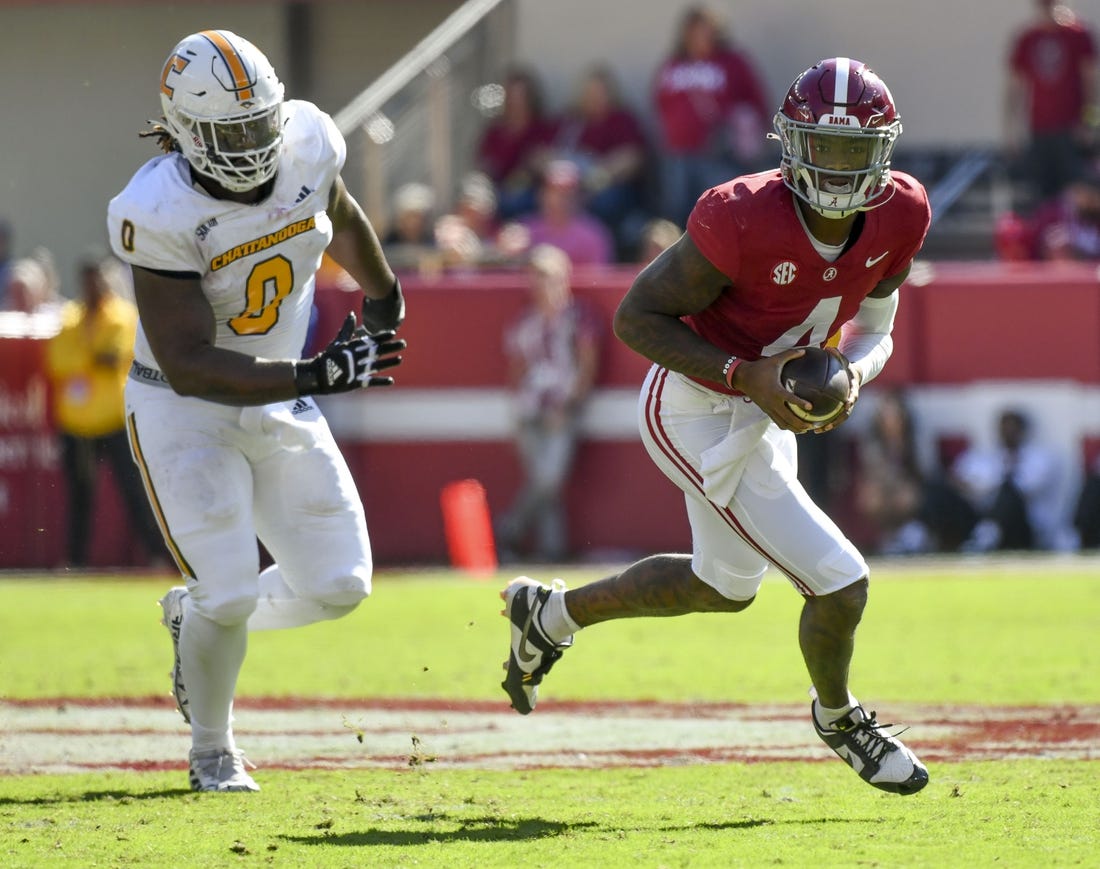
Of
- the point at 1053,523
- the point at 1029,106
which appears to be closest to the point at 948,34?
the point at 1029,106

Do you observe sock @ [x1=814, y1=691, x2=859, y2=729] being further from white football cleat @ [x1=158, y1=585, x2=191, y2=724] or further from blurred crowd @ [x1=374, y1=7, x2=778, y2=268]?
blurred crowd @ [x1=374, y1=7, x2=778, y2=268]

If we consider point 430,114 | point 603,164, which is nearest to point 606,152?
point 603,164

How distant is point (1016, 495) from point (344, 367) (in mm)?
7223

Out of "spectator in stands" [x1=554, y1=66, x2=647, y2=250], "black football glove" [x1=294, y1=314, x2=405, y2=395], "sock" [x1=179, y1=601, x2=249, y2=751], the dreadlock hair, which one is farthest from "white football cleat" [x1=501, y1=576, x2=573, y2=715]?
"spectator in stands" [x1=554, y1=66, x2=647, y2=250]

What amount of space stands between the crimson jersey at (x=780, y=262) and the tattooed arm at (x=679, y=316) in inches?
2.5

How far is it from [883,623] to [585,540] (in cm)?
319

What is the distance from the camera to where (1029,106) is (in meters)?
→ 13.7

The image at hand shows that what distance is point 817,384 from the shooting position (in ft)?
16.4

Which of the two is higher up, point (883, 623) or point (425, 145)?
point (425, 145)

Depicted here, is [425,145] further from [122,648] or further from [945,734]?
[945,734]

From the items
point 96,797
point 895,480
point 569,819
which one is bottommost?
point 895,480

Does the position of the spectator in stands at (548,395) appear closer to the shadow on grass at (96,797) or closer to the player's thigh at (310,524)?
the player's thigh at (310,524)

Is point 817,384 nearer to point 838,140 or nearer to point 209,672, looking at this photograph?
point 838,140

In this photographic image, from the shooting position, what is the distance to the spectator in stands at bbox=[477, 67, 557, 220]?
14.0 meters
